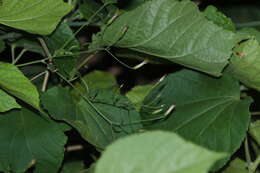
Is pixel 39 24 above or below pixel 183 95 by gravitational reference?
above

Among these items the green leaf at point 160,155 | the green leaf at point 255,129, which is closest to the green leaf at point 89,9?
the green leaf at point 255,129

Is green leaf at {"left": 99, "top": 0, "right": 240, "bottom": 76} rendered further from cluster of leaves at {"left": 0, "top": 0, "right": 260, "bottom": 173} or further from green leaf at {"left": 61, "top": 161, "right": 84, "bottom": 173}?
green leaf at {"left": 61, "top": 161, "right": 84, "bottom": 173}

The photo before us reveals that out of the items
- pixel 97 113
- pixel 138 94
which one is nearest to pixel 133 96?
pixel 138 94

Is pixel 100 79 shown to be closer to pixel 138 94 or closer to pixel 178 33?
pixel 138 94

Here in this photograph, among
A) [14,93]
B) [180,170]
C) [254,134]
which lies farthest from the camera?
[254,134]

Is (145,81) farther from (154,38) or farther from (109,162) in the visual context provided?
(109,162)

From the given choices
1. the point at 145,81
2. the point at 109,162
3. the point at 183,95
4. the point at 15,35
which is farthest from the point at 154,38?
the point at 145,81

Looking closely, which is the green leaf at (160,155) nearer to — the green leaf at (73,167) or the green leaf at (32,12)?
the green leaf at (32,12)
